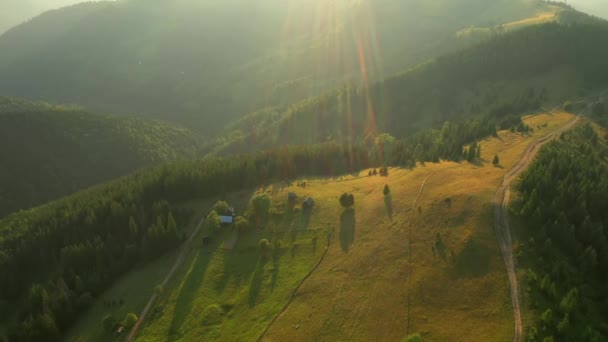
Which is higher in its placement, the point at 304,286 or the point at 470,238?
the point at 470,238

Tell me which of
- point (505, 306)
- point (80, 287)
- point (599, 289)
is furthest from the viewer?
point (80, 287)

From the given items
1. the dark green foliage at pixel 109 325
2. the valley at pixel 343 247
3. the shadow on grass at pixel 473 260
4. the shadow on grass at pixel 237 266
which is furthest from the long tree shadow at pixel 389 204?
the dark green foliage at pixel 109 325

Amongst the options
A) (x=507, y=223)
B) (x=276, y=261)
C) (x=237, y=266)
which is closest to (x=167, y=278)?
(x=237, y=266)

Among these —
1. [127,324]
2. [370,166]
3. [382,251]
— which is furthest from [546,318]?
[370,166]

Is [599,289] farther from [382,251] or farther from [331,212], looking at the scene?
[331,212]

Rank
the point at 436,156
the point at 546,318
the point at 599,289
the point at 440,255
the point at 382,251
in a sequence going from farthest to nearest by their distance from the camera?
the point at 436,156
the point at 382,251
the point at 440,255
the point at 599,289
the point at 546,318

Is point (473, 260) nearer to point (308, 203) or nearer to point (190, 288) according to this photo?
point (308, 203)

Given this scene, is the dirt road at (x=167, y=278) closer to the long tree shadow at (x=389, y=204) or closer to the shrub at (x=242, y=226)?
the shrub at (x=242, y=226)
